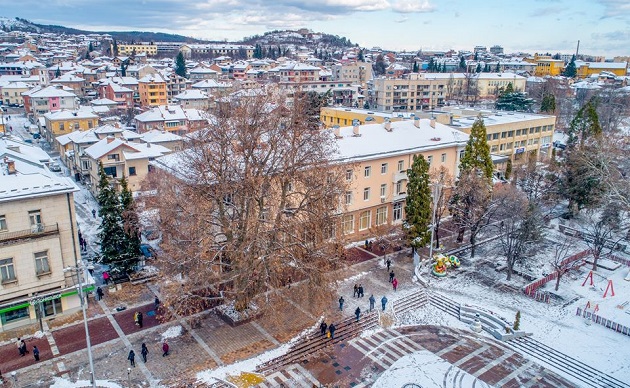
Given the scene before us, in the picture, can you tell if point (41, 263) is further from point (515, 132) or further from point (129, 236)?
point (515, 132)

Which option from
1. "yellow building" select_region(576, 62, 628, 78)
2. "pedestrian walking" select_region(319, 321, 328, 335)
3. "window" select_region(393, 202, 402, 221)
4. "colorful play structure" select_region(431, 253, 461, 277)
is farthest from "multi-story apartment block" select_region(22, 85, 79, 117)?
"yellow building" select_region(576, 62, 628, 78)

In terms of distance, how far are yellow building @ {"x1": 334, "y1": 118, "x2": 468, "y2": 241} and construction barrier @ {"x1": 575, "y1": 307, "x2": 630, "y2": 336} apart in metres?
17.6

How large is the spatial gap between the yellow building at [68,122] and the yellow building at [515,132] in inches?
2186

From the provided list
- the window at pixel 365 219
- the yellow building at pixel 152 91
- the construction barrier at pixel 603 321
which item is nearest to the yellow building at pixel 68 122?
the yellow building at pixel 152 91

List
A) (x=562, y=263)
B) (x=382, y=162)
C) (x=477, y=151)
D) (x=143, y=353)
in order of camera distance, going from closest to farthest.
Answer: (x=143, y=353)
(x=562, y=263)
(x=477, y=151)
(x=382, y=162)

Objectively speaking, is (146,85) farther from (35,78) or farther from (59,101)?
(35,78)

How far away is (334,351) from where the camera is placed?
84.6 feet

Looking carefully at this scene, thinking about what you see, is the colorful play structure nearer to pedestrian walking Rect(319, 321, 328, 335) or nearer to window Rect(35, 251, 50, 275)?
pedestrian walking Rect(319, 321, 328, 335)

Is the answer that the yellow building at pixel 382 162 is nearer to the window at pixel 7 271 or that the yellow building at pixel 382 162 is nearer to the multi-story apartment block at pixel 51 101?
the window at pixel 7 271

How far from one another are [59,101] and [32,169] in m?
68.7

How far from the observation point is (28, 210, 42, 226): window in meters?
26.8

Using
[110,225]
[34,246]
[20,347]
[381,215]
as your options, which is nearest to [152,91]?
[381,215]

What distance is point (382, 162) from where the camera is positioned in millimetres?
41344

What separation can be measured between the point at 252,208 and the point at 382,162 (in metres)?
17.2
